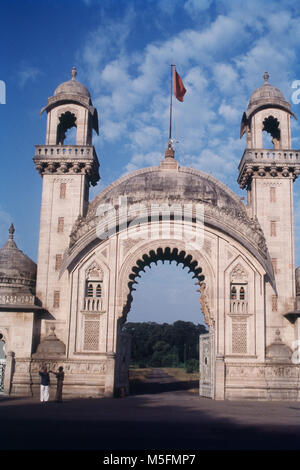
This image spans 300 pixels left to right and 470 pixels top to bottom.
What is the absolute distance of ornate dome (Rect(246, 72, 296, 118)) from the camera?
29.2m

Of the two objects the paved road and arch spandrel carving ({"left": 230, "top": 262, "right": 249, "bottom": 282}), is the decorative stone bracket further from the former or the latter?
the paved road

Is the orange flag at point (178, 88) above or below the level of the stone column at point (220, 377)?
above

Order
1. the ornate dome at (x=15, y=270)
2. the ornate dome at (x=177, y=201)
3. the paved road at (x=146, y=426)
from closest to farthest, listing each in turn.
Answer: the paved road at (x=146, y=426)
the ornate dome at (x=177, y=201)
the ornate dome at (x=15, y=270)

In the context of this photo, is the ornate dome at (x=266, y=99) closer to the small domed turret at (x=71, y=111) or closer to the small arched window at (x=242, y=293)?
the small domed turret at (x=71, y=111)

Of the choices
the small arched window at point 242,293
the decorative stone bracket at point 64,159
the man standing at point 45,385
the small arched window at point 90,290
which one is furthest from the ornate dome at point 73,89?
the man standing at point 45,385

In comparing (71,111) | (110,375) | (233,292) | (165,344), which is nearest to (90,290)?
(110,375)

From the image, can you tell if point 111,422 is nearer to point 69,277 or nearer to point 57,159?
point 69,277

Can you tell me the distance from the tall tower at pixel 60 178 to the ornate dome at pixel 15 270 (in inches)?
35.7

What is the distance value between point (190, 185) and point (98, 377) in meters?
12.8

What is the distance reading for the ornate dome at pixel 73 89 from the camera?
29.6m

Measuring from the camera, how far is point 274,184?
28203 mm

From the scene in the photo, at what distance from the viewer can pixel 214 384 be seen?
24453mm

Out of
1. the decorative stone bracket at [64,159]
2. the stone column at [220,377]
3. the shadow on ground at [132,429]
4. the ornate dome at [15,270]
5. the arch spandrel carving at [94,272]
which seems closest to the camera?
the shadow on ground at [132,429]
